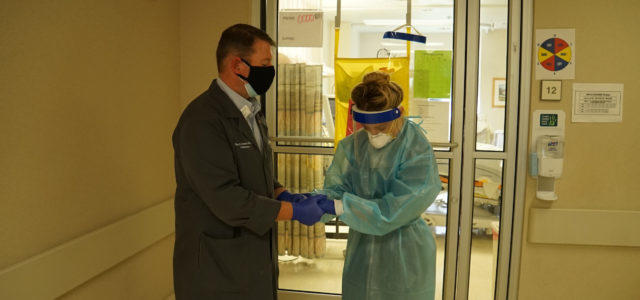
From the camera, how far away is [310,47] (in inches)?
102

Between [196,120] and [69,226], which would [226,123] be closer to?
[196,120]

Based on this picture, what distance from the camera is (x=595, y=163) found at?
2408 mm

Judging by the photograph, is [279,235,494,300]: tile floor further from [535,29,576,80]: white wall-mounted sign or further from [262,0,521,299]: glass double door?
[535,29,576,80]: white wall-mounted sign

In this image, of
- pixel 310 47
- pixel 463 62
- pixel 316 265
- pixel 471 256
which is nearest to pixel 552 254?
pixel 471 256

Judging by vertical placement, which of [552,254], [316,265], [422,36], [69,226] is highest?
[422,36]

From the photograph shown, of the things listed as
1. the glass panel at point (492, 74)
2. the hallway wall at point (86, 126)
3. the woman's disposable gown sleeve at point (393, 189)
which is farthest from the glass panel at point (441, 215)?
the hallway wall at point (86, 126)

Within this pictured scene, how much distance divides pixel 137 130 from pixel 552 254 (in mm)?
2495

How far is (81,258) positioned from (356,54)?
5.90 ft

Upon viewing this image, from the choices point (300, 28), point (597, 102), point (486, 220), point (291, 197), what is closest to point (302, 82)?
point (300, 28)

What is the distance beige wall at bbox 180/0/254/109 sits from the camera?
A: 2.57 m

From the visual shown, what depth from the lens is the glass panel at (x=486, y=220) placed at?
99.9 inches

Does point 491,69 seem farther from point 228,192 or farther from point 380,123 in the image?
point 228,192

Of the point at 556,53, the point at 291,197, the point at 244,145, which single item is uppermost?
the point at 556,53

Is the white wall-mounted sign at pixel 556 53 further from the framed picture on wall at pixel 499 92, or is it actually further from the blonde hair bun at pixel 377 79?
the blonde hair bun at pixel 377 79
